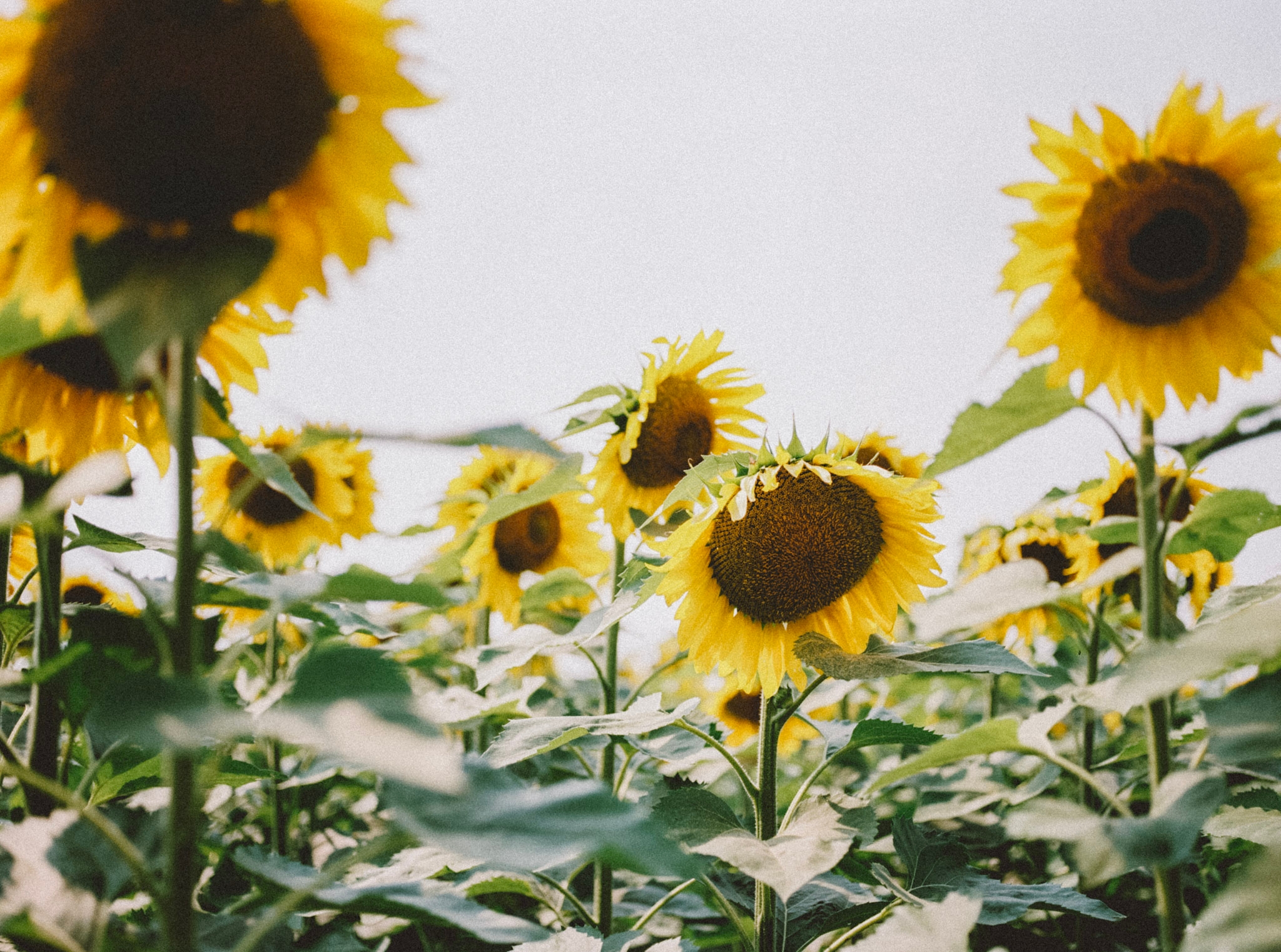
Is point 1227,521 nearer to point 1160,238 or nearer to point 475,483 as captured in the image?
point 1160,238

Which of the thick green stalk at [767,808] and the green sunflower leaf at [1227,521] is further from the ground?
the green sunflower leaf at [1227,521]

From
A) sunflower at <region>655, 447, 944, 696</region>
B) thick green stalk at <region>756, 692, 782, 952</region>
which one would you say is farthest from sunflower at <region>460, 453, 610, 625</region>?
thick green stalk at <region>756, 692, 782, 952</region>

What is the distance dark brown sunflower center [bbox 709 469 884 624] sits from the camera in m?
2.26

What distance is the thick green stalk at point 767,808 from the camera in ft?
6.19

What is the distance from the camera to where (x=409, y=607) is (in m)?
3.55

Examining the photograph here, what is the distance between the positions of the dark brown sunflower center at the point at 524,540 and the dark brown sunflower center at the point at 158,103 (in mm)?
3042

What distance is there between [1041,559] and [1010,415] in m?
2.46

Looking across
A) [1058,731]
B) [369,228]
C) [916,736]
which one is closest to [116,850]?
[369,228]

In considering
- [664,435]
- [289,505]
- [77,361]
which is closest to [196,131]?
[77,361]

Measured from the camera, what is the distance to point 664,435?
10.3 feet

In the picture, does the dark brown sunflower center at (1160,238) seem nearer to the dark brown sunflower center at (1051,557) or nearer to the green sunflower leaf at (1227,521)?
the green sunflower leaf at (1227,521)

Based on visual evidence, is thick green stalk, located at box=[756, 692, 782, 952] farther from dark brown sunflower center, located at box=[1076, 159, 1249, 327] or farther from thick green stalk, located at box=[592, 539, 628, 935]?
dark brown sunflower center, located at box=[1076, 159, 1249, 327]

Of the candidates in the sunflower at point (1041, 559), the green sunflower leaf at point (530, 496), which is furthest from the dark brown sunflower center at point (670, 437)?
the sunflower at point (1041, 559)

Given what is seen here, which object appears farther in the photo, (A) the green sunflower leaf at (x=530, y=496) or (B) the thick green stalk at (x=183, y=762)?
(A) the green sunflower leaf at (x=530, y=496)
